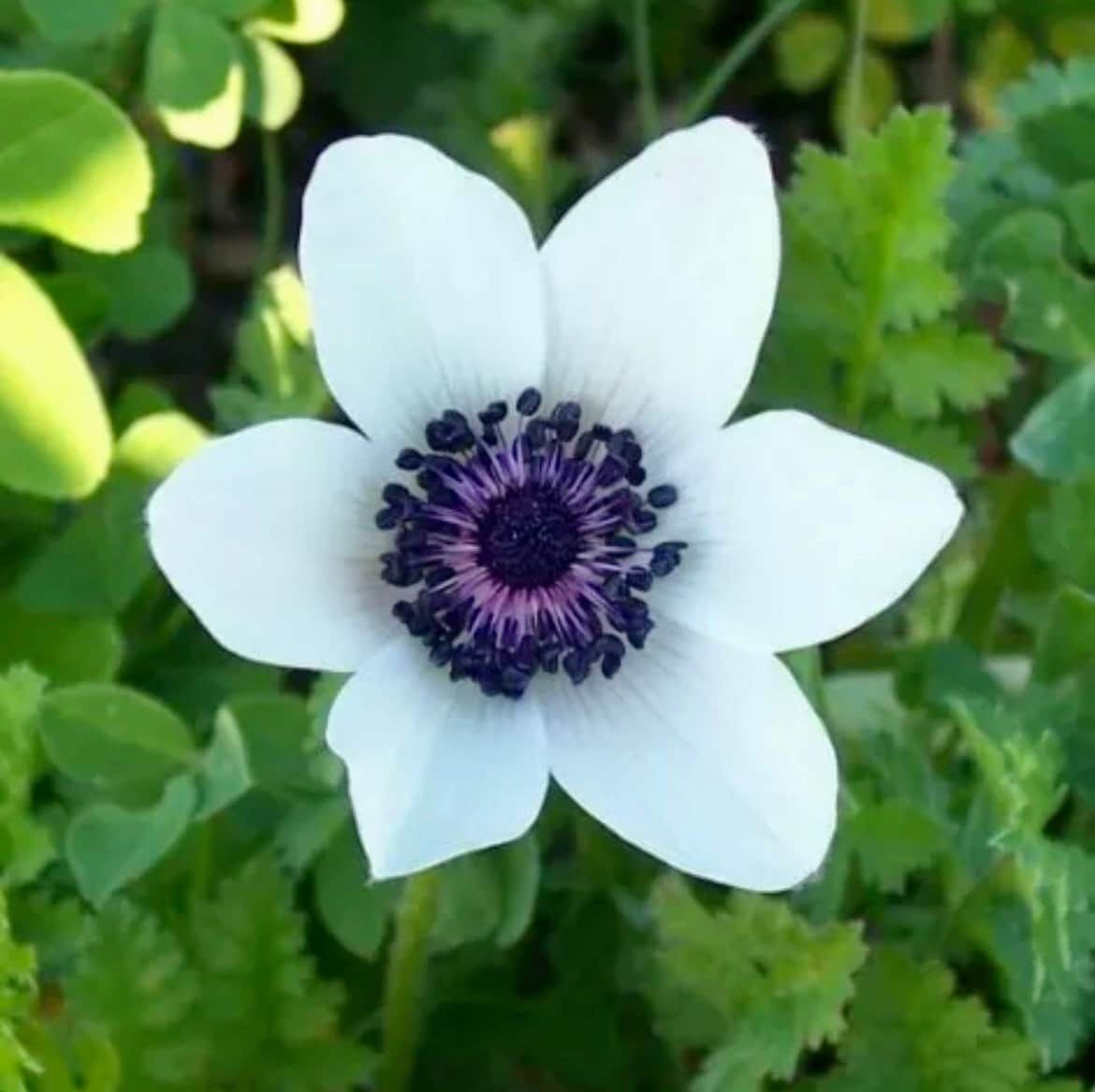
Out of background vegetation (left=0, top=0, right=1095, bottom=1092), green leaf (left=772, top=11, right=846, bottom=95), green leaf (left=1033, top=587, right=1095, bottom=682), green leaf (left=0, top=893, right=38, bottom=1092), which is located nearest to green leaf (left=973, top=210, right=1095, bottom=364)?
background vegetation (left=0, top=0, right=1095, bottom=1092)

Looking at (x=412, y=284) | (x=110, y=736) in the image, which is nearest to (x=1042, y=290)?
(x=412, y=284)

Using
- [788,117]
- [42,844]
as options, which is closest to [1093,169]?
[788,117]

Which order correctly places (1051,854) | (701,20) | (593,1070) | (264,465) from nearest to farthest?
(264,465) → (1051,854) → (593,1070) → (701,20)

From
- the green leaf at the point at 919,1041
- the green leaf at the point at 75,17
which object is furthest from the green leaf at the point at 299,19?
the green leaf at the point at 919,1041

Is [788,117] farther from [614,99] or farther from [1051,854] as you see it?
[1051,854]

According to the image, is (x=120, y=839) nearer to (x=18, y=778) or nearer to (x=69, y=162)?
(x=18, y=778)

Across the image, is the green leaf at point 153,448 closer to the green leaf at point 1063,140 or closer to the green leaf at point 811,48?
the green leaf at point 1063,140
